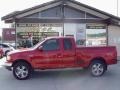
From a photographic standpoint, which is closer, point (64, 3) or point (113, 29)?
point (64, 3)

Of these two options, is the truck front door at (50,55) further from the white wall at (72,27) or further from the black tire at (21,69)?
the white wall at (72,27)

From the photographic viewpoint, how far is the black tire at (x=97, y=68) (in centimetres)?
1280

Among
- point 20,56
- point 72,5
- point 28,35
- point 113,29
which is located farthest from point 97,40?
point 20,56

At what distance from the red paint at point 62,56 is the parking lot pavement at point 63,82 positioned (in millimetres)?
617

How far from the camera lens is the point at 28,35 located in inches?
921

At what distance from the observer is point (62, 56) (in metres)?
12.4

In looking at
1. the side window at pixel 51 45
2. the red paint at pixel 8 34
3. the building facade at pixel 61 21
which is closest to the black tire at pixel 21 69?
the side window at pixel 51 45

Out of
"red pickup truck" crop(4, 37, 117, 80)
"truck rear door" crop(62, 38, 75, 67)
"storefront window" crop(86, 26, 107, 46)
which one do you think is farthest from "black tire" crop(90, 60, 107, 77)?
"storefront window" crop(86, 26, 107, 46)

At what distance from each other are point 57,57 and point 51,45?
0.59 meters

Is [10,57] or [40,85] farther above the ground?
[10,57]

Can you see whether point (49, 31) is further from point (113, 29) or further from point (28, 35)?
point (113, 29)

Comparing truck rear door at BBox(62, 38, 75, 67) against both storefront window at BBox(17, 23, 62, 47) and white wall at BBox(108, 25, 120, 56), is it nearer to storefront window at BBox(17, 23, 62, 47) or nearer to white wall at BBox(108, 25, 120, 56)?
storefront window at BBox(17, 23, 62, 47)

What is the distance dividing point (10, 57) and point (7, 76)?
1527 millimetres

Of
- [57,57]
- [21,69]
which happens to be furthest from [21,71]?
[57,57]
